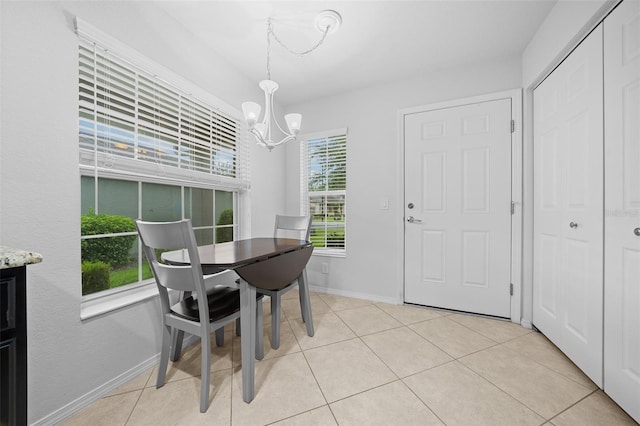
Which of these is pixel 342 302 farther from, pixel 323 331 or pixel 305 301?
pixel 305 301

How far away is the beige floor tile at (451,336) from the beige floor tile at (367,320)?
0.67ft

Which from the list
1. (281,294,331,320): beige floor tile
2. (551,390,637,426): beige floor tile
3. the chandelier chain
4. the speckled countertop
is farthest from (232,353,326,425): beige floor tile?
the chandelier chain

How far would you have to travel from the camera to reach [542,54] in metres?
1.80

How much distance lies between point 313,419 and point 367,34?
2462 millimetres

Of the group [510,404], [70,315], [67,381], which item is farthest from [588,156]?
[67,381]

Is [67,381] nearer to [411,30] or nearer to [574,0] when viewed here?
[411,30]

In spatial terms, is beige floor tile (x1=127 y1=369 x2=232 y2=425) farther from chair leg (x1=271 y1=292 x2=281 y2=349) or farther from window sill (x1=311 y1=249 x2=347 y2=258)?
window sill (x1=311 y1=249 x2=347 y2=258)

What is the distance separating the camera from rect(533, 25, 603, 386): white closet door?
4.50 feet

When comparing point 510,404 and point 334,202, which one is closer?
point 510,404

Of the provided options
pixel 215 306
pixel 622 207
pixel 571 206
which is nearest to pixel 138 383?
pixel 215 306

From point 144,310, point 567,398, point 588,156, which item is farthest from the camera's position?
point 144,310

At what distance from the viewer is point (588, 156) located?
1.43 m

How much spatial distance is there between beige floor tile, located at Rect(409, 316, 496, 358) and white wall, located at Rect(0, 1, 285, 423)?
200 centimetres

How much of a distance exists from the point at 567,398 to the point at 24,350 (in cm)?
226
